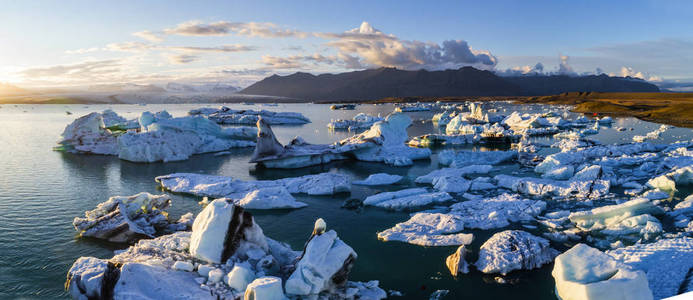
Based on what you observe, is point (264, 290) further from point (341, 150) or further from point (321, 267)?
point (341, 150)

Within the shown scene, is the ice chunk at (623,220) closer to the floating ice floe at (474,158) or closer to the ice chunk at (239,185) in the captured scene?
the ice chunk at (239,185)

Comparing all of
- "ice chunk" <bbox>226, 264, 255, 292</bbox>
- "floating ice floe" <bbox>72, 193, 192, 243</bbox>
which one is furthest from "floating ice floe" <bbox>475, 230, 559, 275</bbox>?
"floating ice floe" <bbox>72, 193, 192, 243</bbox>

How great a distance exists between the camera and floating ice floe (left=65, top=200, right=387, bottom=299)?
663 cm

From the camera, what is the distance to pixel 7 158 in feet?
82.3

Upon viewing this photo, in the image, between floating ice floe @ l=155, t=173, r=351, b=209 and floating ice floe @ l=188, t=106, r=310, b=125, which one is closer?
floating ice floe @ l=155, t=173, r=351, b=209

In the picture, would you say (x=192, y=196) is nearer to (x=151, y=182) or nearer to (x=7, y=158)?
(x=151, y=182)

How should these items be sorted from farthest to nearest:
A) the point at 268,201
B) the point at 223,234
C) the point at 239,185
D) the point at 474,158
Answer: the point at 474,158, the point at 239,185, the point at 268,201, the point at 223,234

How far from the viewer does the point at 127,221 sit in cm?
1114

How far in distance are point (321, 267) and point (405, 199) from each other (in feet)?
26.6

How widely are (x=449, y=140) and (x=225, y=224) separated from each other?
27083 mm

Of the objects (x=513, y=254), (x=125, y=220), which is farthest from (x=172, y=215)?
(x=513, y=254)

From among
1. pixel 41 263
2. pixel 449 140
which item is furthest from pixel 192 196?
pixel 449 140

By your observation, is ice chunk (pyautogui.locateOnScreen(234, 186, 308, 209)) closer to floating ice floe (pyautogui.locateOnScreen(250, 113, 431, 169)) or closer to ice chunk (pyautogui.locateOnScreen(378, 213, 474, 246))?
ice chunk (pyautogui.locateOnScreen(378, 213, 474, 246))

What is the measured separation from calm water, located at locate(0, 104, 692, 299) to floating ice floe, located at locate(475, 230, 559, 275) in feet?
0.71
